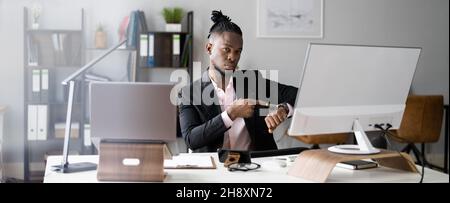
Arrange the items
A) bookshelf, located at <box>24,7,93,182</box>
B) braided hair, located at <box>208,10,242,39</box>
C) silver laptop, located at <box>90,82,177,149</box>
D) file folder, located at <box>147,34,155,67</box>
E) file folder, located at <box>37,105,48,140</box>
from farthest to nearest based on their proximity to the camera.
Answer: file folder, located at <box>147,34,155,67</box>, file folder, located at <box>37,105,48,140</box>, bookshelf, located at <box>24,7,93,182</box>, braided hair, located at <box>208,10,242,39</box>, silver laptop, located at <box>90,82,177,149</box>

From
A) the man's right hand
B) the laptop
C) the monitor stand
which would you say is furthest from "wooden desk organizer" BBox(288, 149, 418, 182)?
the laptop

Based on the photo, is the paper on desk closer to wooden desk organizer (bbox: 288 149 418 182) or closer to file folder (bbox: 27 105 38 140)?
wooden desk organizer (bbox: 288 149 418 182)

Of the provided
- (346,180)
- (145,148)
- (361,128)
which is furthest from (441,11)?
(145,148)

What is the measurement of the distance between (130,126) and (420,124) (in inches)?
38.1

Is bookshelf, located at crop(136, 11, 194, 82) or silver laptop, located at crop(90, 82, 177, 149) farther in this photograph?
bookshelf, located at crop(136, 11, 194, 82)

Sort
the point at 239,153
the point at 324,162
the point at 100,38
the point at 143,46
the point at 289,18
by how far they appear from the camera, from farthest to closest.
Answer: the point at 143,46
the point at 100,38
the point at 239,153
the point at 289,18
the point at 324,162

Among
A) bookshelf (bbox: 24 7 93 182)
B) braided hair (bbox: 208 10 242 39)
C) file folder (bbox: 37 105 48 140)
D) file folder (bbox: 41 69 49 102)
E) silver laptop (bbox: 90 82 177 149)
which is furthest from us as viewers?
file folder (bbox: 41 69 49 102)

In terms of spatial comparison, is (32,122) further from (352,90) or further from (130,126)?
(352,90)

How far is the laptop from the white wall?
0.19 metres

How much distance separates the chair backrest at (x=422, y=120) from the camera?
156 cm

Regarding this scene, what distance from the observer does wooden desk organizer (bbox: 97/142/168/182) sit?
1.18 meters

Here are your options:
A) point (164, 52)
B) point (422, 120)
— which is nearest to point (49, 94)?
point (164, 52)

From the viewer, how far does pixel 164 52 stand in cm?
188
